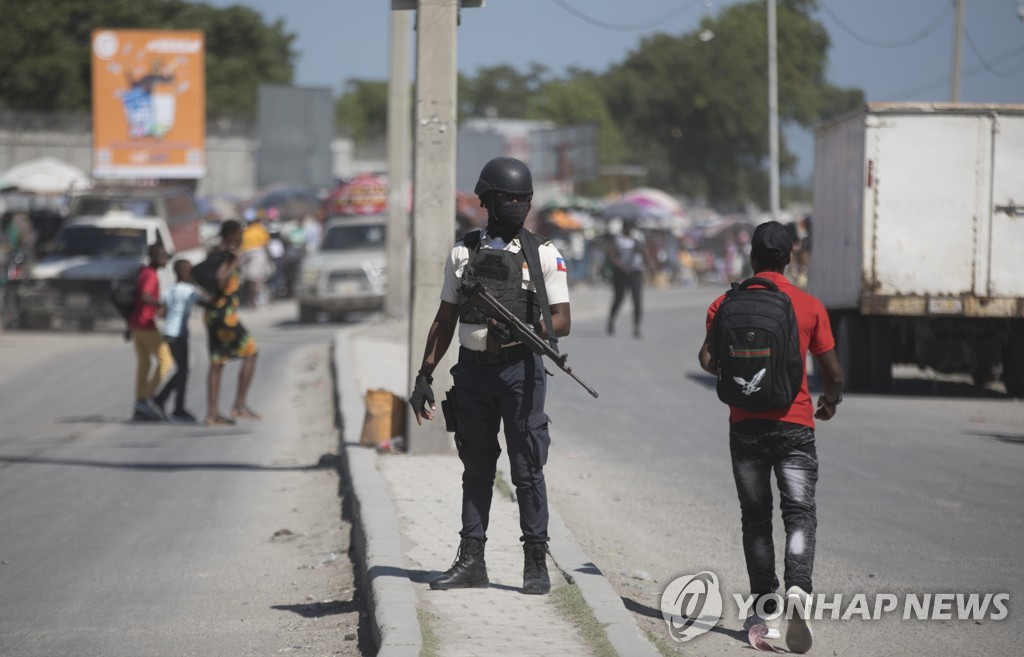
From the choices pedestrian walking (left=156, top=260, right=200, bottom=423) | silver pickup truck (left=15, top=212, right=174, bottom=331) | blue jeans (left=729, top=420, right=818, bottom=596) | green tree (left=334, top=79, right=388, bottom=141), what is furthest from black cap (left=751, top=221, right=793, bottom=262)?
green tree (left=334, top=79, right=388, bottom=141)

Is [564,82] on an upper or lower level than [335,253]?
upper

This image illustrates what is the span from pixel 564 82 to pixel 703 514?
10183 cm

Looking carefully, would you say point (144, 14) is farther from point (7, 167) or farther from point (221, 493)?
point (221, 493)

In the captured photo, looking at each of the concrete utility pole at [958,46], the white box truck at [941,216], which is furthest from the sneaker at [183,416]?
the concrete utility pole at [958,46]

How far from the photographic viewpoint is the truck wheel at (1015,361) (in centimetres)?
1570

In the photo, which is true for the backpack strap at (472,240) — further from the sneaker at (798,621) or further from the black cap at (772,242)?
the sneaker at (798,621)

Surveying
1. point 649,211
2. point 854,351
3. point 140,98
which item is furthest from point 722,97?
point 854,351

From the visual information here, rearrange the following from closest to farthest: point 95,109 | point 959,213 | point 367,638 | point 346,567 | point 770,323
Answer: point 770,323, point 367,638, point 346,567, point 959,213, point 95,109

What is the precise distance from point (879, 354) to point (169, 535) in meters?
10.0

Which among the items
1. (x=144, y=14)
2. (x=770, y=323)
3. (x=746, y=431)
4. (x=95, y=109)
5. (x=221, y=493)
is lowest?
(x=221, y=493)

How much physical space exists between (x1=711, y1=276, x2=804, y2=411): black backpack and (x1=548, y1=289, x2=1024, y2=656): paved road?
1076mm

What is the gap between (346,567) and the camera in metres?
7.30

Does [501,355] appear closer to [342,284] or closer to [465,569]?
[465,569]

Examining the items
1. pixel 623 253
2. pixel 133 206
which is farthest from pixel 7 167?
pixel 623 253
